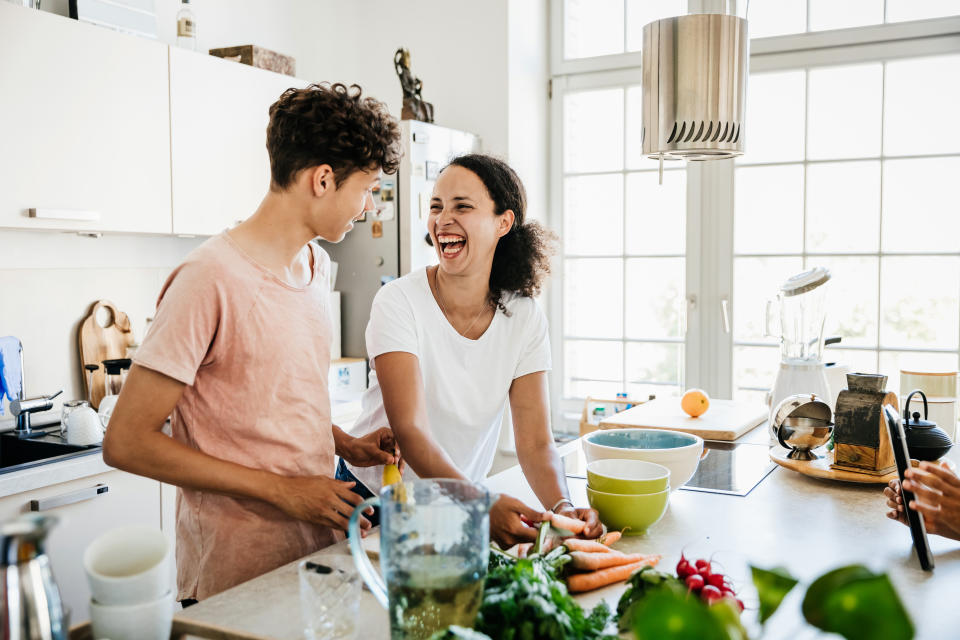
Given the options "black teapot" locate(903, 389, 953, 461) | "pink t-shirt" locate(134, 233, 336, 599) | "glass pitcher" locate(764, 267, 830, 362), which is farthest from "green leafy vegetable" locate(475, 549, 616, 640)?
"glass pitcher" locate(764, 267, 830, 362)

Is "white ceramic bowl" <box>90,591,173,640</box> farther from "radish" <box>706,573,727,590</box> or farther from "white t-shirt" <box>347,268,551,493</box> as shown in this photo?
"white t-shirt" <box>347,268,551,493</box>

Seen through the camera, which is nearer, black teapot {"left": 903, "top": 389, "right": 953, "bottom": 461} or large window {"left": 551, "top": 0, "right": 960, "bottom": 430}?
black teapot {"left": 903, "top": 389, "right": 953, "bottom": 461}

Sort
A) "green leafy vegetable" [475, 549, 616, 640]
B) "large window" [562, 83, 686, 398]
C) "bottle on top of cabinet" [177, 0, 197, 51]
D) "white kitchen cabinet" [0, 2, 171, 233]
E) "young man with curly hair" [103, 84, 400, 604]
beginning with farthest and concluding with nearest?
"large window" [562, 83, 686, 398] < "bottle on top of cabinet" [177, 0, 197, 51] < "white kitchen cabinet" [0, 2, 171, 233] < "young man with curly hair" [103, 84, 400, 604] < "green leafy vegetable" [475, 549, 616, 640]

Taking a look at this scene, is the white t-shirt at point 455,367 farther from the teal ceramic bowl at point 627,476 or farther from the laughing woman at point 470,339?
the teal ceramic bowl at point 627,476

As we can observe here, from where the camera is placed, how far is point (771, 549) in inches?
50.9

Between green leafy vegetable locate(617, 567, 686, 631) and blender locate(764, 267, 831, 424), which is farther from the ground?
blender locate(764, 267, 831, 424)

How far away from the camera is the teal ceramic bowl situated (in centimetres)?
135

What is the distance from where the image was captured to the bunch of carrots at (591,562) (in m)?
1.10

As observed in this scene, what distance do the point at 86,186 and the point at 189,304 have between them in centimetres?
149

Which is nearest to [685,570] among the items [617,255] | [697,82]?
[697,82]

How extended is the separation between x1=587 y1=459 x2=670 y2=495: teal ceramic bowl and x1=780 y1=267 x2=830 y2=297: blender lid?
0.78m

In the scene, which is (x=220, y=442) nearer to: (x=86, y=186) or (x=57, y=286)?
(x=86, y=186)

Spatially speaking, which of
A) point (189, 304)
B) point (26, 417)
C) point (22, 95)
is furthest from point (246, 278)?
point (26, 417)

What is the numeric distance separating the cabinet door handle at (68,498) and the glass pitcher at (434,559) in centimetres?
165
